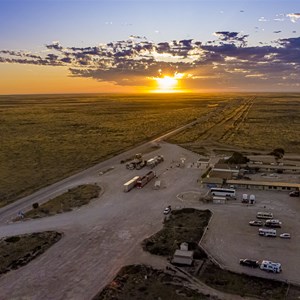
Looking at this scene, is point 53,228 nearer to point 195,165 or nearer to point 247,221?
point 247,221

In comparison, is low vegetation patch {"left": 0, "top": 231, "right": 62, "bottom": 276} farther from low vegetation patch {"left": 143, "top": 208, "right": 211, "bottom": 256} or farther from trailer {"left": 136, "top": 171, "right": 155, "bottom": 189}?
trailer {"left": 136, "top": 171, "right": 155, "bottom": 189}

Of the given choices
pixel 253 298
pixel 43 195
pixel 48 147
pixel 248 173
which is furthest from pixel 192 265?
pixel 48 147

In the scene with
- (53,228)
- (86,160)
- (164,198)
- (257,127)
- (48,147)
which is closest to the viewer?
(53,228)

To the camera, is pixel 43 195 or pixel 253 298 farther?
pixel 43 195

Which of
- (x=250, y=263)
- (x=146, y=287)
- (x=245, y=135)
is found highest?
(x=250, y=263)

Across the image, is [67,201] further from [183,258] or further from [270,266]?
[270,266]

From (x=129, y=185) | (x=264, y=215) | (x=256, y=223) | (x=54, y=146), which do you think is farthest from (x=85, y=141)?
(x=256, y=223)

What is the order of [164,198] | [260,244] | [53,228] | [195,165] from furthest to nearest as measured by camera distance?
[195,165] → [164,198] → [53,228] → [260,244]

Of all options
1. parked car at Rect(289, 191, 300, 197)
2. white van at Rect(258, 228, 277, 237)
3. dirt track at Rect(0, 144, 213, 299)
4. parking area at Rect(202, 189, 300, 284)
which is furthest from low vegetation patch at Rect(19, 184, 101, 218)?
parked car at Rect(289, 191, 300, 197)
